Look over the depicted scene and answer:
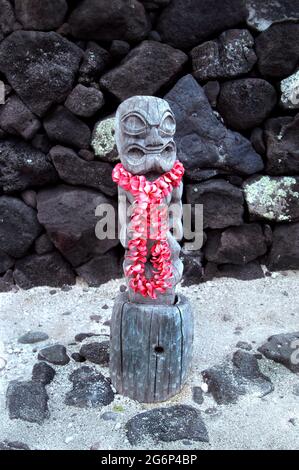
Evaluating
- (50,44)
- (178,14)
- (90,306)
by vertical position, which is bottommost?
(90,306)

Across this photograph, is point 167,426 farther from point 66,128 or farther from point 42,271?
point 66,128

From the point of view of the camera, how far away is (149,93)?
3.49 m

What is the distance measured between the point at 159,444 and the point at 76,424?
0.44 m

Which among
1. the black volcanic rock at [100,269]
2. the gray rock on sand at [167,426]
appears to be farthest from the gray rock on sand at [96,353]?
the black volcanic rock at [100,269]

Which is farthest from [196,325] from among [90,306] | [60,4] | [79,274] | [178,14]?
[60,4]

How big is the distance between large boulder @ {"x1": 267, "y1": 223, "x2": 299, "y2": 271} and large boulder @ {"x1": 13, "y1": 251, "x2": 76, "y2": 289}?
168cm

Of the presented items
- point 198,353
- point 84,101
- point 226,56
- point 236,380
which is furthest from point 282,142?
point 236,380

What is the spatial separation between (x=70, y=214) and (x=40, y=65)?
109 cm

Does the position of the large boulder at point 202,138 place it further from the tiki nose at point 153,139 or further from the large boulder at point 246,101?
the tiki nose at point 153,139

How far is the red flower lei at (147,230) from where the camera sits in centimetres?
241

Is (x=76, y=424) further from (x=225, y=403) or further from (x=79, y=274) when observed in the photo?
(x=79, y=274)

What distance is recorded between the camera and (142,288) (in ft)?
Answer: 8.18

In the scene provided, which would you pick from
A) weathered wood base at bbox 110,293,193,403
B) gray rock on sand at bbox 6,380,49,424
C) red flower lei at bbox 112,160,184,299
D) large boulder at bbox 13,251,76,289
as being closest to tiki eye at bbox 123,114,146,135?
red flower lei at bbox 112,160,184,299

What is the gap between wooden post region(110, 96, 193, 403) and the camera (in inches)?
94.0
